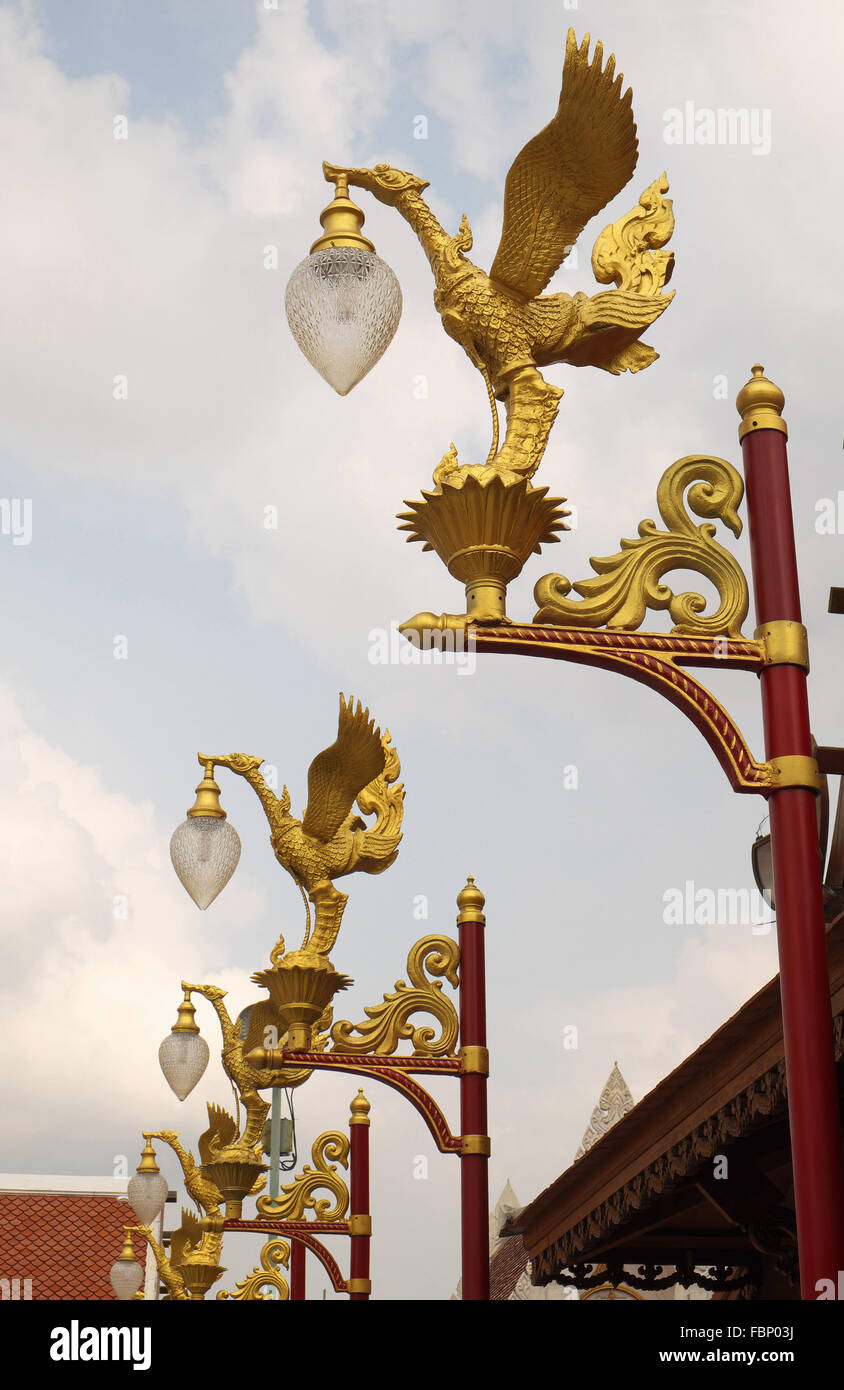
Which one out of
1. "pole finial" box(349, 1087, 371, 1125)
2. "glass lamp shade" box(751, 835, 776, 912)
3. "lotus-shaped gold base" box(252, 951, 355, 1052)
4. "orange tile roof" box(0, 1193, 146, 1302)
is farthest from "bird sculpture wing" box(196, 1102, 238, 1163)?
"orange tile roof" box(0, 1193, 146, 1302)

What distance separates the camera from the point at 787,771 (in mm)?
4531

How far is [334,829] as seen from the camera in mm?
10203

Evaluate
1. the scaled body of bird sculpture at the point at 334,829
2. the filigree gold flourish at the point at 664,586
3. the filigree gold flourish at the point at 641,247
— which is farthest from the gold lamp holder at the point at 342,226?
the scaled body of bird sculpture at the point at 334,829

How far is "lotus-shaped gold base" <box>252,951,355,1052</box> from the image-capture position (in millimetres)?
9766

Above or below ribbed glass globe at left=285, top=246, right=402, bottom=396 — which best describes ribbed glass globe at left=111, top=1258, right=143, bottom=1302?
below

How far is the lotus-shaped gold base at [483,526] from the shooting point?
473 centimetres

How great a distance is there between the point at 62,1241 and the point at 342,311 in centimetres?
2451

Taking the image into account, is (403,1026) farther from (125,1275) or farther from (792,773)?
(125,1275)

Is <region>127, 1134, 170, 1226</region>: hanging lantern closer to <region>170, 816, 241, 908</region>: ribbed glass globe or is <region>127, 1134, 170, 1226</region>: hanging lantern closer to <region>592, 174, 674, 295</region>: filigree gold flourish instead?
<region>170, 816, 241, 908</region>: ribbed glass globe

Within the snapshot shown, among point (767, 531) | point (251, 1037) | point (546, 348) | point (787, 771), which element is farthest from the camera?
point (251, 1037)

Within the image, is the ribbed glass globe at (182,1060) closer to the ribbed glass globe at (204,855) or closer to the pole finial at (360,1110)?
the pole finial at (360,1110)
